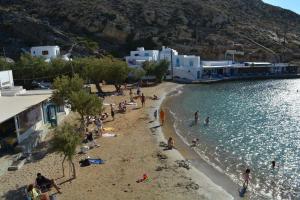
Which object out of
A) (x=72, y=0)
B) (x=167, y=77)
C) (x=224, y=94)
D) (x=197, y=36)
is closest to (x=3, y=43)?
(x=72, y=0)

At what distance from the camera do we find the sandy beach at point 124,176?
65.3 feet

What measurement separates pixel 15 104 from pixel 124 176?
1268 centimetres

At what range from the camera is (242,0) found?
137000 mm

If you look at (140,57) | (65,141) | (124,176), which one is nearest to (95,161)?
(124,176)

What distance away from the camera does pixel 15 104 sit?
29.6 meters

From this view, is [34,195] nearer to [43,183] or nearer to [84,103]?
[43,183]

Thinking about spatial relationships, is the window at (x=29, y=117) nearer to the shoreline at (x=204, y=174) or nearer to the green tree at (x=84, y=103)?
the green tree at (x=84, y=103)

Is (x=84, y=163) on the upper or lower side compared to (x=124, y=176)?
upper

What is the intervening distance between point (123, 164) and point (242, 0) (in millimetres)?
125648

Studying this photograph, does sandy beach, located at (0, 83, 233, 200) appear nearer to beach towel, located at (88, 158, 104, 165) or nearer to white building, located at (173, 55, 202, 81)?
beach towel, located at (88, 158, 104, 165)

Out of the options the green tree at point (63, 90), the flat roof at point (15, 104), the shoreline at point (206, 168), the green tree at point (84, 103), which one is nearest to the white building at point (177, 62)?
the shoreline at point (206, 168)

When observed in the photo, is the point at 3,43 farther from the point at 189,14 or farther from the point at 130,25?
the point at 189,14

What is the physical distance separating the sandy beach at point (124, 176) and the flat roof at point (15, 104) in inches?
136

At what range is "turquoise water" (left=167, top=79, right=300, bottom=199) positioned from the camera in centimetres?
2441
